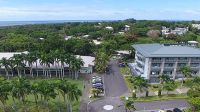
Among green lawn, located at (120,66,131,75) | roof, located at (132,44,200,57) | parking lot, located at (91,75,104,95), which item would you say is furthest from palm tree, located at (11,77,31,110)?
green lawn, located at (120,66,131,75)

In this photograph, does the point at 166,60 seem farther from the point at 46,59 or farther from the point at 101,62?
the point at 46,59

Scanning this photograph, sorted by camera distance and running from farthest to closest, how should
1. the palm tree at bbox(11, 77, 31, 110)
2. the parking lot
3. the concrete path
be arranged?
1. the parking lot
2. the concrete path
3. the palm tree at bbox(11, 77, 31, 110)

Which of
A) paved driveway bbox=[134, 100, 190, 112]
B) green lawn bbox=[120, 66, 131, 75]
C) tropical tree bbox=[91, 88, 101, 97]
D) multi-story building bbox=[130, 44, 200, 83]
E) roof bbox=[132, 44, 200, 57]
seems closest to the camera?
paved driveway bbox=[134, 100, 190, 112]

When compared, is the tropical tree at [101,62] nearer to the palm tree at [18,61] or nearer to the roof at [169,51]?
the roof at [169,51]

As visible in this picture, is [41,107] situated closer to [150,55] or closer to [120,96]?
[120,96]

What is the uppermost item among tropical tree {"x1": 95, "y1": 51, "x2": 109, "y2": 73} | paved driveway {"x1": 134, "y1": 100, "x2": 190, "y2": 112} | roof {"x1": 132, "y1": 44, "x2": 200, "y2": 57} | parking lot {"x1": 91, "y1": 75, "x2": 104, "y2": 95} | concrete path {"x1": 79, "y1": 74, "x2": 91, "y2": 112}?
roof {"x1": 132, "y1": 44, "x2": 200, "y2": 57}

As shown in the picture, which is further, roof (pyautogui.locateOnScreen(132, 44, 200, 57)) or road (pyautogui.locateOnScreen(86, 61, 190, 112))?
roof (pyautogui.locateOnScreen(132, 44, 200, 57))

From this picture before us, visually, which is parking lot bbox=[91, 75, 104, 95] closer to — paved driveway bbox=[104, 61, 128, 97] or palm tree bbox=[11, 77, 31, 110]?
paved driveway bbox=[104, 61, 128, 97]

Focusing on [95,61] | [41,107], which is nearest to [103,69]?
[95,61]
